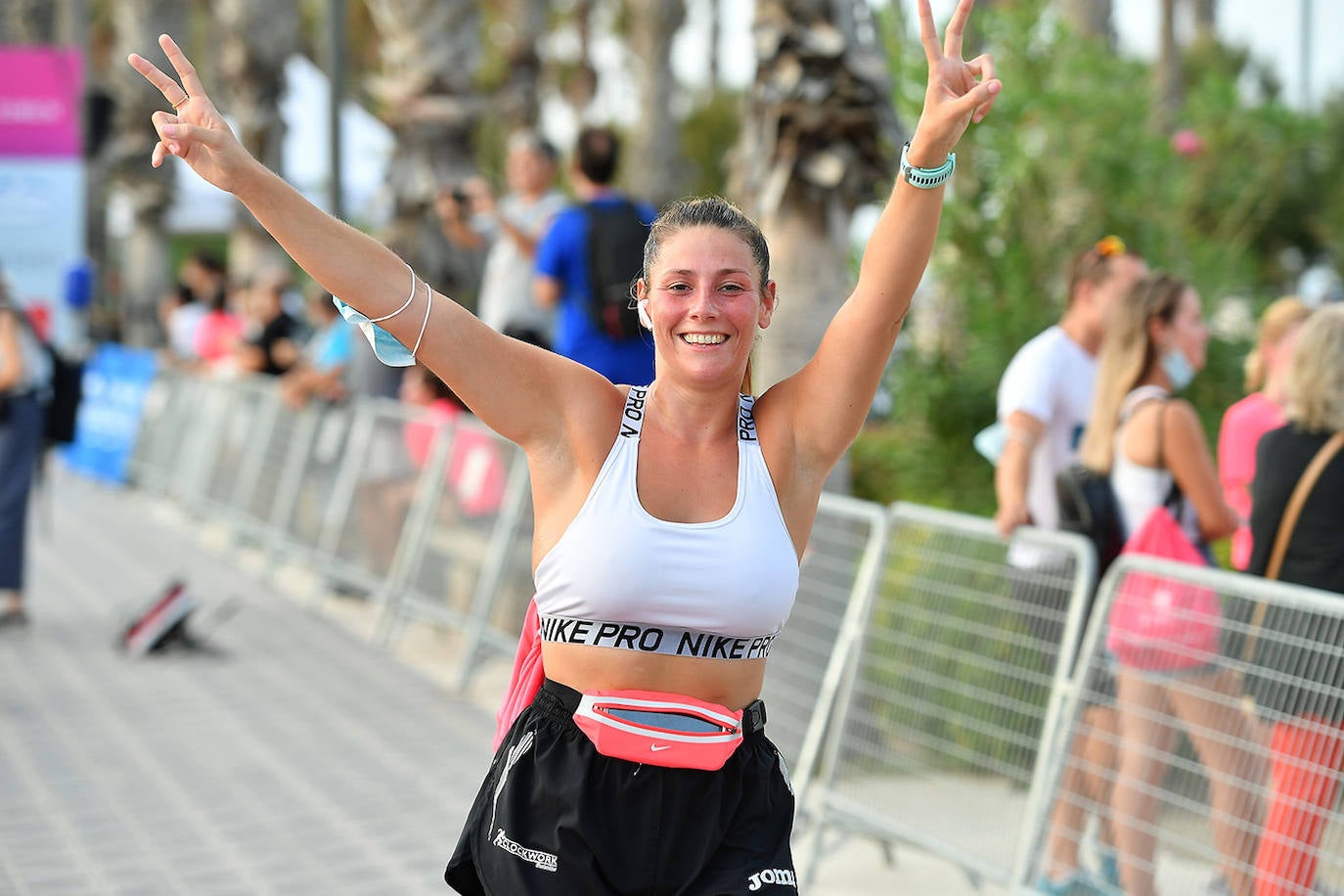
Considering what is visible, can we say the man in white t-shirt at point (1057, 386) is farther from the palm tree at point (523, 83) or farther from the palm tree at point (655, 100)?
the palm tree at point (655, 100)

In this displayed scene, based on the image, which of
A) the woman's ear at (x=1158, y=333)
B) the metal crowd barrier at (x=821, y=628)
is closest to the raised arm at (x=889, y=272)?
the woman's ear at (x=1158, y=333)

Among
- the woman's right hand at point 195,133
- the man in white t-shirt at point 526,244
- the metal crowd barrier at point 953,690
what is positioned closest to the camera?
the woman's right hand at point 195,133

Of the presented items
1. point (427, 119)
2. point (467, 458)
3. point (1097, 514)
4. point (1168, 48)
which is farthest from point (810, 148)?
point (1168, 48)

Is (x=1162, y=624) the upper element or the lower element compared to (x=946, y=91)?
lower

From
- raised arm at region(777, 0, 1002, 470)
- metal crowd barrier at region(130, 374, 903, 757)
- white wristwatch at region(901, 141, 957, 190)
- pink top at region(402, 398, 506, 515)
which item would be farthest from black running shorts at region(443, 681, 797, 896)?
pink top at region(402, 398, 506, 515)

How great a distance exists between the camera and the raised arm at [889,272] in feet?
9.27

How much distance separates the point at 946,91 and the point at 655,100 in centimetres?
2571

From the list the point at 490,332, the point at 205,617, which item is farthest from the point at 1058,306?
the point at 490,332

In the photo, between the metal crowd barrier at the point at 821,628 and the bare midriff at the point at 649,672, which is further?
the metal crowd barrier at the point at 821,628

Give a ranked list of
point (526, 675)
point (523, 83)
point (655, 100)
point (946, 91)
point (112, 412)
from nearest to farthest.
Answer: point (946, 91)
point (526, 675)
point (112, 412)
point (523, 83)
point (655, 100)

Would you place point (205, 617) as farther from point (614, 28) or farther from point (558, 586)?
point (614, 28)

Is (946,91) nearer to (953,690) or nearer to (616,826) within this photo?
(616,826)

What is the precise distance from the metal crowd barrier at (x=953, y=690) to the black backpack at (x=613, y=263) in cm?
175

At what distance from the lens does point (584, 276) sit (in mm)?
7184
